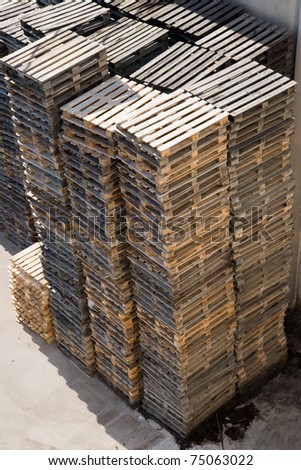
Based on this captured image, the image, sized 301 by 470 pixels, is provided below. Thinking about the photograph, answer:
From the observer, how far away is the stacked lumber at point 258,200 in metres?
11.3

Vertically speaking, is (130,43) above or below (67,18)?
below

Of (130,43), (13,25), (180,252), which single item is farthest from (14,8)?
(180,252)

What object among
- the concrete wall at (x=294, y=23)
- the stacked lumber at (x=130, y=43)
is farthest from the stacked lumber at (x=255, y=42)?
the stacked lumber at (x=130, y=43)

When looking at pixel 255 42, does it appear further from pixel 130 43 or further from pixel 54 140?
pixel 54 140

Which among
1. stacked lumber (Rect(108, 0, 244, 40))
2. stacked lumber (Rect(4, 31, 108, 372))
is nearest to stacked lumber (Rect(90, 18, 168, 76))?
stacked lumber (Rect(108, 0, 244, 40))

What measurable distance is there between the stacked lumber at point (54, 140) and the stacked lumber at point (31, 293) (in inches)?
20.8

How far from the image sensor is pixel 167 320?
480 inches

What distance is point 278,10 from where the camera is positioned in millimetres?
13375

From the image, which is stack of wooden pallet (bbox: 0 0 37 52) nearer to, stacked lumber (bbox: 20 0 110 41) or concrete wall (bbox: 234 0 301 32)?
stacked lumber (bbox: 20 0 110 41)

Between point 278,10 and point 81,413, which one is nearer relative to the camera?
point 278,10

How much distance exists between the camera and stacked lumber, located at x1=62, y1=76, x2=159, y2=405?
11.4 meters

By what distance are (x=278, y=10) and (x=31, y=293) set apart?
726 centimetres

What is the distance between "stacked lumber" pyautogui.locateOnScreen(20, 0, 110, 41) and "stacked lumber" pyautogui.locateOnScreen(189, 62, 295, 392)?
359cm

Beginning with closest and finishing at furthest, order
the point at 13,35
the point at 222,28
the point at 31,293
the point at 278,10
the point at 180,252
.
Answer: the point at 180,252 → the point at 278,10 → the point at 222,28 → the point at 13,35 → the point at 31,293
